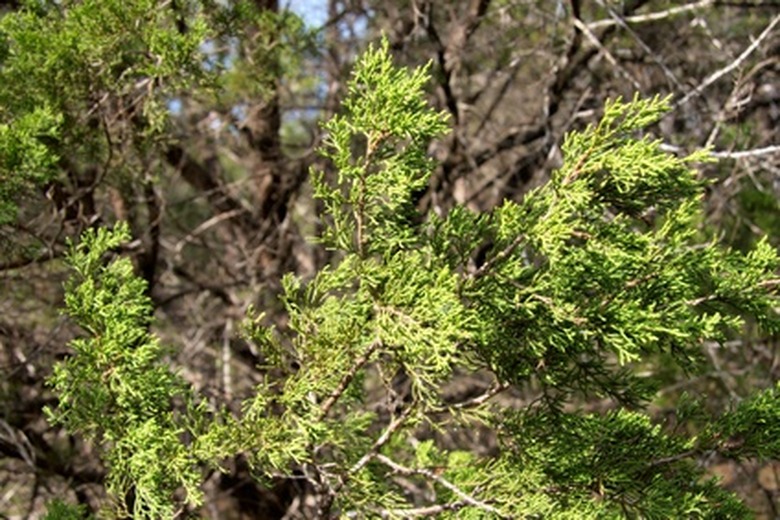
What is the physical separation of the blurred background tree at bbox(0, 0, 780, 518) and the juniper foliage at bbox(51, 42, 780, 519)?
2.27ft

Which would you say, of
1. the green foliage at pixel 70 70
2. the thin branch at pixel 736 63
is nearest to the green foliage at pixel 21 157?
the green foliage at pixel 70 70

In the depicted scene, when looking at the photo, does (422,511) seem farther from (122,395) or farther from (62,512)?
(62,512)

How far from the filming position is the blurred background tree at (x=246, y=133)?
3.04m

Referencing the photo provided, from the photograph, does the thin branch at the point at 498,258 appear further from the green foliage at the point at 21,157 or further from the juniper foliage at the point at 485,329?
the green foliage at the point at 21,157

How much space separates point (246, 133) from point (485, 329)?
11.0 ft

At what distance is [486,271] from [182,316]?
4200 mm

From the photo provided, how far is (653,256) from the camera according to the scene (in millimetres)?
2201

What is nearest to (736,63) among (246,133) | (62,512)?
(246,133)

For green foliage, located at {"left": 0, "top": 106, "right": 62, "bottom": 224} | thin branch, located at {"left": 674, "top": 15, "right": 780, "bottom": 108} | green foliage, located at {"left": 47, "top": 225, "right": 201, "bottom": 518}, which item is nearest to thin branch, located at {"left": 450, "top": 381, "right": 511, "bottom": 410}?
green foliage, located at {"left": 47, "top": 225, "right": 201, "bottom": 518}

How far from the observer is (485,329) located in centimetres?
214

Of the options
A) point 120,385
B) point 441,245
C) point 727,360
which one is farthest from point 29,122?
point 727,360

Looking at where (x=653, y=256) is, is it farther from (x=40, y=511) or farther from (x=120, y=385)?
(x=40, y=511)

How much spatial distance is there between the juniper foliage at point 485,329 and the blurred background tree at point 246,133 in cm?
69

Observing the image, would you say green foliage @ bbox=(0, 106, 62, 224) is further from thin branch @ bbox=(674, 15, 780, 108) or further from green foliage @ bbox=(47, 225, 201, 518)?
thin branch @ bbox=(674, 15, 780, 108)
